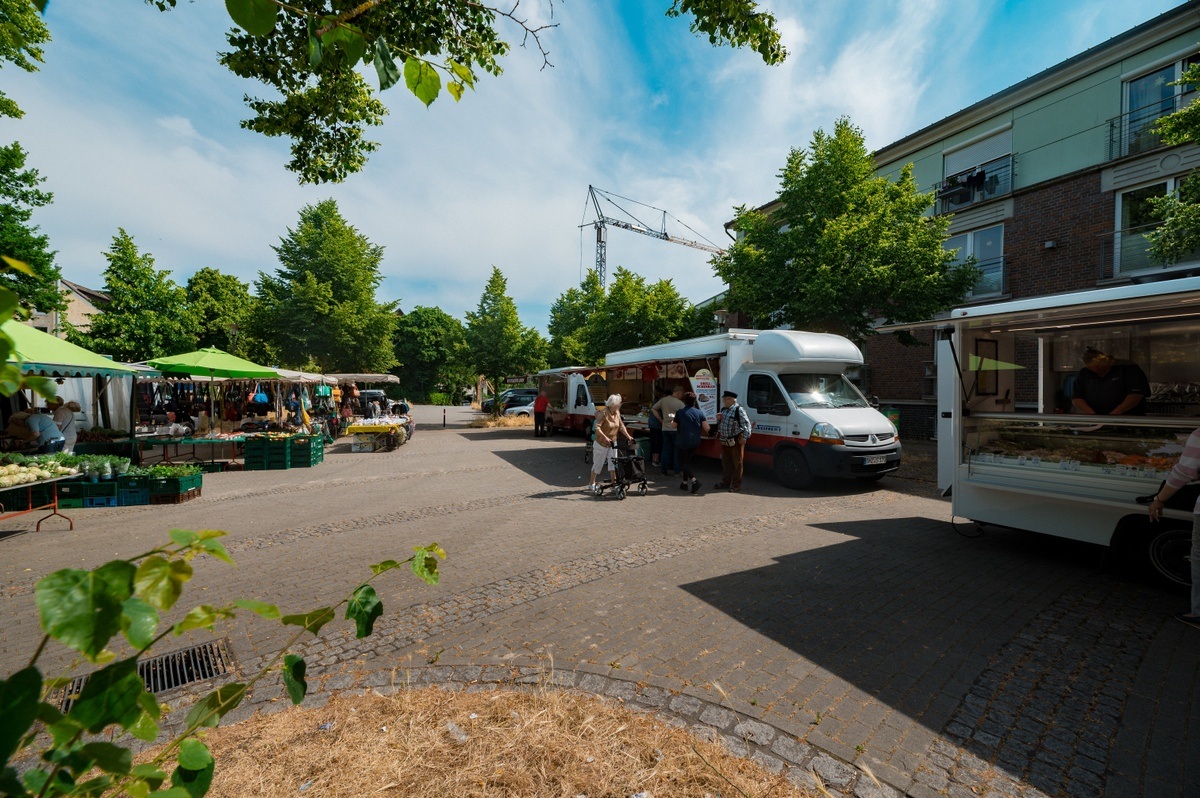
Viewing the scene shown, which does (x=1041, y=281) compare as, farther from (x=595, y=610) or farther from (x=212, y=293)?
(x=212, y=293)

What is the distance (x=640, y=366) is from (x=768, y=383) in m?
4.07

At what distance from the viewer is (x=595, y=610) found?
4691 millimetres

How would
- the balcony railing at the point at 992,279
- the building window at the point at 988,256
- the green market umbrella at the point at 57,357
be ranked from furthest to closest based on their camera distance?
the building window at the point at 988,256
the balcony railing at the point at 992,279
the green market umbrella at the point at 57,357

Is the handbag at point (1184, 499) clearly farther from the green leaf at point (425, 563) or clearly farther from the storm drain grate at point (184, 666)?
the storm drain grate at point (184, 666)

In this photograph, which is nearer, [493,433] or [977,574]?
[977,574]

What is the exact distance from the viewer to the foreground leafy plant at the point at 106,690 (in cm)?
95

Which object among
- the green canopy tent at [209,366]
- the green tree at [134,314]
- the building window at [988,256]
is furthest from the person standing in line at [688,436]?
the green tree at [134,314]

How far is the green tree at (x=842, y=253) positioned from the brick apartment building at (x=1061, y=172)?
4388mm

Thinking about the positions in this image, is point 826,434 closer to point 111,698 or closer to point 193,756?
point 193,756

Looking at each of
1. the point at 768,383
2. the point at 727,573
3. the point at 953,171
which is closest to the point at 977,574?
the point at 727,573

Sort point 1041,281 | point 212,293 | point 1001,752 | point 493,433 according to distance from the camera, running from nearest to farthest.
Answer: point 1001,752
point 1041,281
point 493,433
point 212,293

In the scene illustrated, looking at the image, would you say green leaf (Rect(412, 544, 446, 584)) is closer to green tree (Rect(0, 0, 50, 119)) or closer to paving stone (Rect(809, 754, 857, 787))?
paving stone (Rect(809, 754, 857, 787))

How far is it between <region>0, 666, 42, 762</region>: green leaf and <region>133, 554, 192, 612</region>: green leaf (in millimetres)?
199

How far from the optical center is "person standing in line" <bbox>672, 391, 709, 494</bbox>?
9.77 meters
